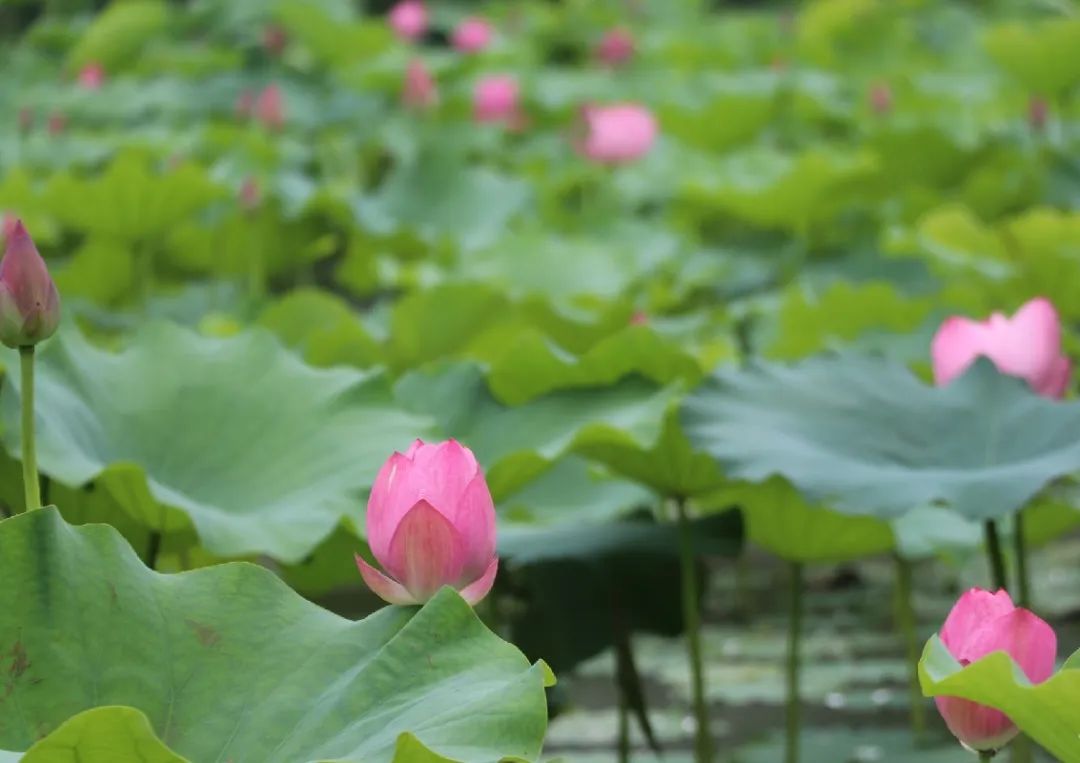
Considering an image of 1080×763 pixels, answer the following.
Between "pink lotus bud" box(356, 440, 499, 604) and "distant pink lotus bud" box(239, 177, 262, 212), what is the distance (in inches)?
68.1

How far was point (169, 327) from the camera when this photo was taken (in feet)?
4.51

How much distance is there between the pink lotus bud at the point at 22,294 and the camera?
89 centimetres

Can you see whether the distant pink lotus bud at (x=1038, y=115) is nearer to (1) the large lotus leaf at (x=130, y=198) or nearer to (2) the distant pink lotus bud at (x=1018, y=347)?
(1) the large lotus leaf at (x=130, y=198)

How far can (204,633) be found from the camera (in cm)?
81

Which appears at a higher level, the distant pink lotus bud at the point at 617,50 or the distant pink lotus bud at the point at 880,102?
the distant pink lotus bud at the point at 880,102

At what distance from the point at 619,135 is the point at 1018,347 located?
1.70 meters

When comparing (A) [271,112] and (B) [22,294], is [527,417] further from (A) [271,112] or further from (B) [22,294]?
(A) [271,112]

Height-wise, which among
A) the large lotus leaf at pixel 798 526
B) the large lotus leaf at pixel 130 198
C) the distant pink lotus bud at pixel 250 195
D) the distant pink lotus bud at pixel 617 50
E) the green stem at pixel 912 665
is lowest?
the distant pink lotus bud at pixel 617 50

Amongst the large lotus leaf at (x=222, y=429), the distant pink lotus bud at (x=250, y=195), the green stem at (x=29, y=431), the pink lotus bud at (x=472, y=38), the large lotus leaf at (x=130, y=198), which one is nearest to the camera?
the green stem at (x=29, y=431)

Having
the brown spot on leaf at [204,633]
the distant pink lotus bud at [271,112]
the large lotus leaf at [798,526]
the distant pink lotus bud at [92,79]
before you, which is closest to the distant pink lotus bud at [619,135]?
the distant pink lotus bud at [271,112]

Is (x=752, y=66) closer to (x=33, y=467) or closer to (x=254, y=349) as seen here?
(x=254, y=349)

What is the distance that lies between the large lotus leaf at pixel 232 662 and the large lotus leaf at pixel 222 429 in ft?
0.80

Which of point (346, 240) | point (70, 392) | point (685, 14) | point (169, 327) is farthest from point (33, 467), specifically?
point (685, 14)

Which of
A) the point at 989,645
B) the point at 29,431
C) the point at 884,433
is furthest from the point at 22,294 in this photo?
the point at 884,433
